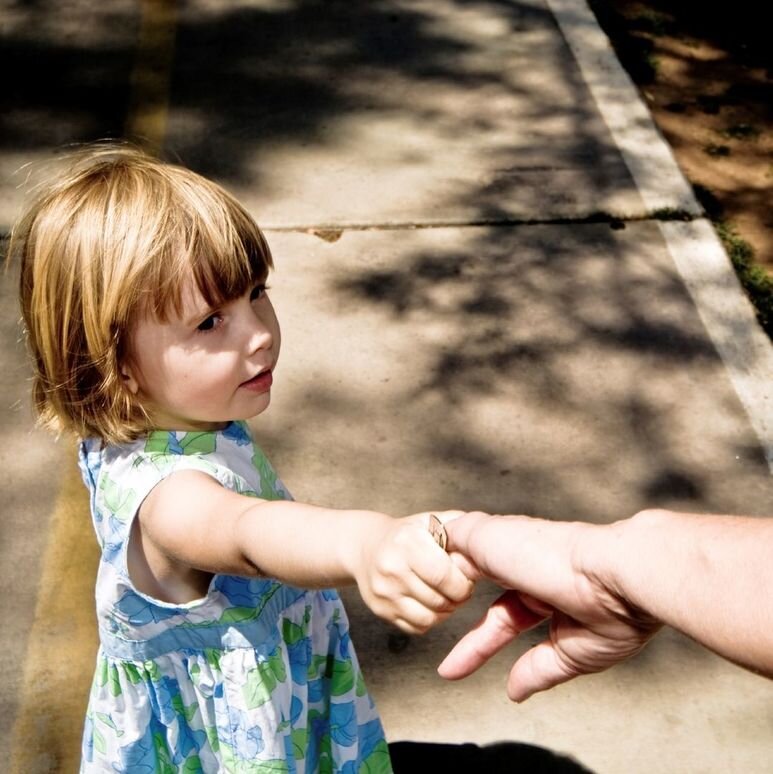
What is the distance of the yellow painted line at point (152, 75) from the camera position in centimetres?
476

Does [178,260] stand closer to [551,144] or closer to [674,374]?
[674,374]

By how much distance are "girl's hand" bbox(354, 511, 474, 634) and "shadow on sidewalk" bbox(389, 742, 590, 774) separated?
4.17 feet

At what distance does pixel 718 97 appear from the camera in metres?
5.07

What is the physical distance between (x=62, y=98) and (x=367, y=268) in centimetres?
179

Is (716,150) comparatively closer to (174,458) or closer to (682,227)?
(682,227)

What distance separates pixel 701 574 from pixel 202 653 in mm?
975

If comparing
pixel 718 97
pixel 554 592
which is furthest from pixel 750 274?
pixel 554 592

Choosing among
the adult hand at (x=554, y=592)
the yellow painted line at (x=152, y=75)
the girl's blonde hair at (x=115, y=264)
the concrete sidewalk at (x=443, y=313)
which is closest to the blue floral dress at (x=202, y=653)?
the girl's blonde hair at (x=115, y=264)

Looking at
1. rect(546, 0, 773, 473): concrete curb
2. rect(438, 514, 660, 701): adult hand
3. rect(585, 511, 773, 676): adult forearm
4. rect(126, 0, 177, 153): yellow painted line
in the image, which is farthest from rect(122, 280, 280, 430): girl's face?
rect(126, 0, 177, 153): yellow painted line

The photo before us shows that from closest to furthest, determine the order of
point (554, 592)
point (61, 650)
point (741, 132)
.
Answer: point (554, 592) < point (61, 650) < point (741, 132)

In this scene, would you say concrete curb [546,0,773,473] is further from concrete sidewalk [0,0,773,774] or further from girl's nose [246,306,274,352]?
girl's nose [246,306,274,352]

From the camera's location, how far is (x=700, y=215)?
14.1ft

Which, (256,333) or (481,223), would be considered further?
(481,223)

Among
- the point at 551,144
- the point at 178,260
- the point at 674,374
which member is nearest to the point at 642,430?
the point at 674,374
